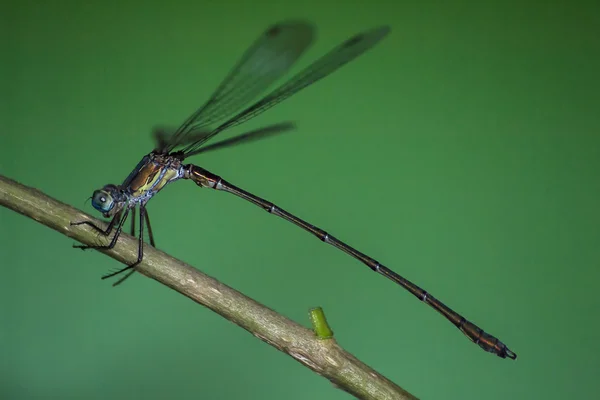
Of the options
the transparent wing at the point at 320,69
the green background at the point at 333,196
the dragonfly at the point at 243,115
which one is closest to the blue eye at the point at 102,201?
the dragonfly at the point at 243,115

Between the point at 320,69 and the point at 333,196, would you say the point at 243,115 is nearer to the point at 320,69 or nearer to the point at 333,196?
the point at 320,69

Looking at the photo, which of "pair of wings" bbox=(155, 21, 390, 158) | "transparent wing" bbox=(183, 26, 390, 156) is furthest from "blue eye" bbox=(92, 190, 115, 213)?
"transparent wing" bbox=(183, 26, 390, 156)

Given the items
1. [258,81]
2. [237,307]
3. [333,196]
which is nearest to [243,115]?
[258,81]

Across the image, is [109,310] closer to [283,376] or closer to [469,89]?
[283,376]

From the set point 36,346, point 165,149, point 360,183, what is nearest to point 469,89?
point 360,183

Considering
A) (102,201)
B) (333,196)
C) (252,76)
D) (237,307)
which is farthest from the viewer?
(333,196)

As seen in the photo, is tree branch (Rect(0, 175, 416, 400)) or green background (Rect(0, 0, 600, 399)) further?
green background (Rect(0, 0, 600, 399))

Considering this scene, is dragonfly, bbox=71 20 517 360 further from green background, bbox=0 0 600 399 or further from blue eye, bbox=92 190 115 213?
green background, bbox=0 0 600 399
